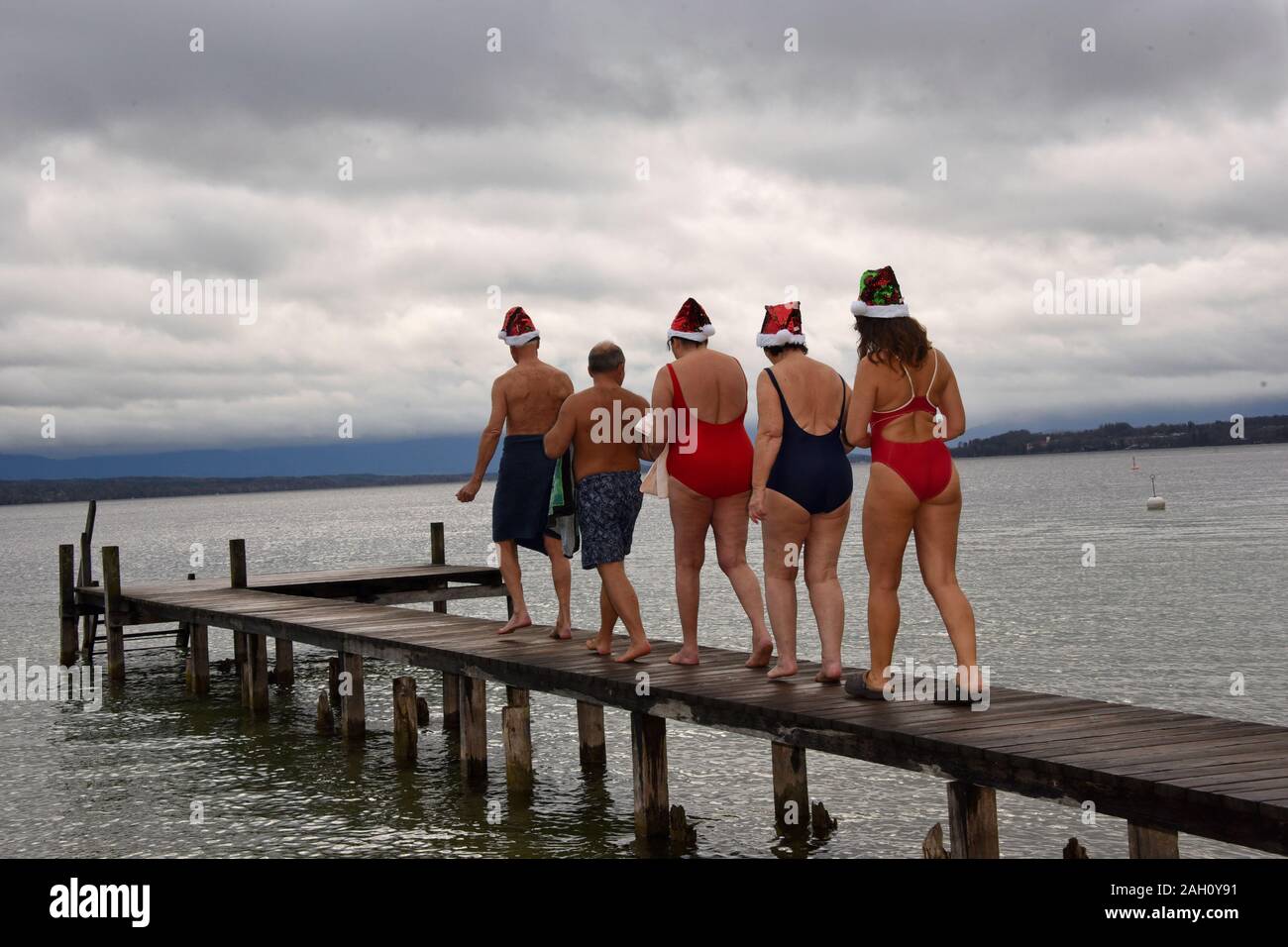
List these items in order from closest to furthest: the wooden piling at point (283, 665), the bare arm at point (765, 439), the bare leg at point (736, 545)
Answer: the bare arm at point (765, 439), the bare leg at point (736, 545), the wooden piling at point (283, 665)

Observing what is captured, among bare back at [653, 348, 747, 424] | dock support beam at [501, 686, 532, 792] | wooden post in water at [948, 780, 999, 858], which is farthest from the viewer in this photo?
dock support beam at [501, 686, 532, 792]

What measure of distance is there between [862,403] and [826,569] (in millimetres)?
1357

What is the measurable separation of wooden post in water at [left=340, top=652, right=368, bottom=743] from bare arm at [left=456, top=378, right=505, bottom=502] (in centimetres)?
452

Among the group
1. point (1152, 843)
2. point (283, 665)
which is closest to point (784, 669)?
point (1152, 843)

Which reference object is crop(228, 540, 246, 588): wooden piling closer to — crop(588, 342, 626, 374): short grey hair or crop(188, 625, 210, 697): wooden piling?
crop(188, 625, 210, 697): wooden piling

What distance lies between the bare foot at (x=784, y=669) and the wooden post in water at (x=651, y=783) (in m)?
1.30

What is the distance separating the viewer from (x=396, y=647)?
12.8 meters

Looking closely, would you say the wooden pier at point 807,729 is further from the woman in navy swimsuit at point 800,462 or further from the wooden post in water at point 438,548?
the wooden post in water at point 438,548

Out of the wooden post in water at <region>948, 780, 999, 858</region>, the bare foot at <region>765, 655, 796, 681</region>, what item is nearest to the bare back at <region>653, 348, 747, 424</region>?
the bare foot at <region>765, 655, 796, 681</region>

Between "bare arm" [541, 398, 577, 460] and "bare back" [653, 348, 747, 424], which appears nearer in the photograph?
"bare back" [653, 348, 747, 424]

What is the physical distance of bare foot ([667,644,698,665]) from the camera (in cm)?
994

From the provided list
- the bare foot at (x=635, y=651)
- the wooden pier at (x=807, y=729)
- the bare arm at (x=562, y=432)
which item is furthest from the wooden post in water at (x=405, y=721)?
the bare arm at (x=562, y=432)

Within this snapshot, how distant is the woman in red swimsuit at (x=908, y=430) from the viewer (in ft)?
24.6

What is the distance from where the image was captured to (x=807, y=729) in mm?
7887
